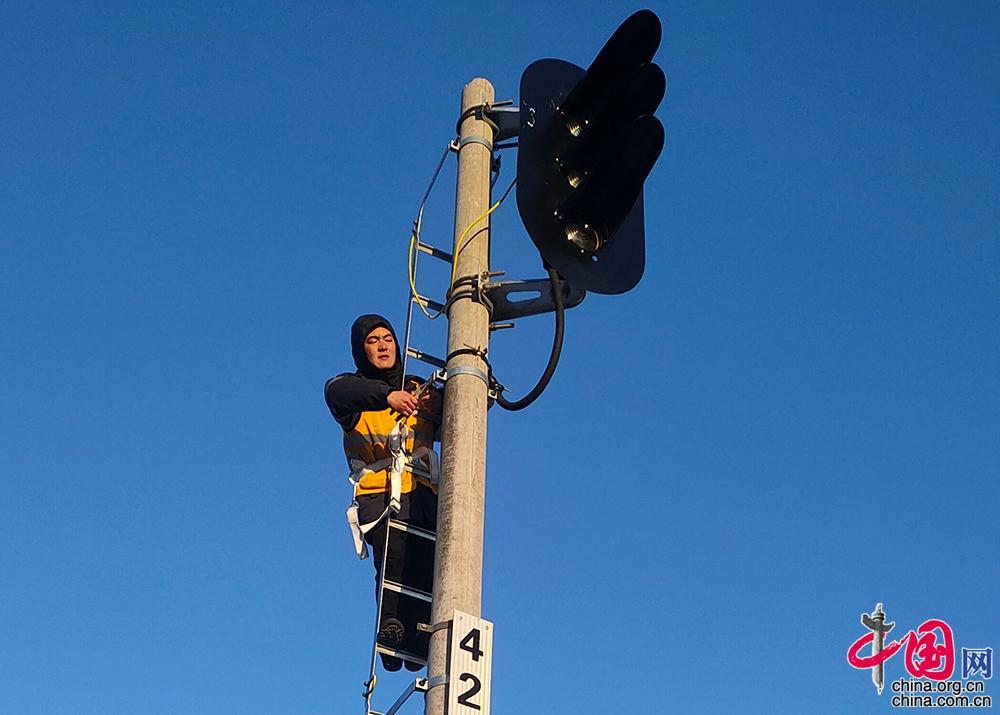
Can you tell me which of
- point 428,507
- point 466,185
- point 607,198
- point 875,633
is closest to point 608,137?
point 607,198

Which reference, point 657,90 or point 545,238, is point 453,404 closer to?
point 545,238

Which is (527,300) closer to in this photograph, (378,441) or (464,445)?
(464,445)

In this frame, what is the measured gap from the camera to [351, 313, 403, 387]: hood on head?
27.9ft

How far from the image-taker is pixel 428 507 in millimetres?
7359

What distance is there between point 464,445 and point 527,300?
3.05 feet

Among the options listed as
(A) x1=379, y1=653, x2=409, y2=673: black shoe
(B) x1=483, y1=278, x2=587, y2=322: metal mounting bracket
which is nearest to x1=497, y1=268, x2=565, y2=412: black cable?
(B) x1=483, y1=278, x2=587, y2=322: metal mounting bracket

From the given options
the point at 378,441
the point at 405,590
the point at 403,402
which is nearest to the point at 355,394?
the point at 378,441

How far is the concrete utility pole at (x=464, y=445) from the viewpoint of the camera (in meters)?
5.67

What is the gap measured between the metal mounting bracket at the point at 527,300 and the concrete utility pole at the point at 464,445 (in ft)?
0.47

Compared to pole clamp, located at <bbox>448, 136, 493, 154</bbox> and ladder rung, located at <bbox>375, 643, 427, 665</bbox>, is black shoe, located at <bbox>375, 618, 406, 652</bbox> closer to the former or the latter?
ladder rung, located at <bbox>375, 643, 427, 665</bbox>

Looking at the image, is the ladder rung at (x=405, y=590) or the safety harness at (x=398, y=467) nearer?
the ladder rung at (x=405, y=590)

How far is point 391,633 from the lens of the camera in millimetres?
6512

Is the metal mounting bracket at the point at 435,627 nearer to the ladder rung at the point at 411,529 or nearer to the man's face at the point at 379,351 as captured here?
the ladder rung at the point at 411,529

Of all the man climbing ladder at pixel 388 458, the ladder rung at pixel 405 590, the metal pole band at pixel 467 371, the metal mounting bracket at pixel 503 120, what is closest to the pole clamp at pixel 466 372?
the metal pole band at pixel 467 371
